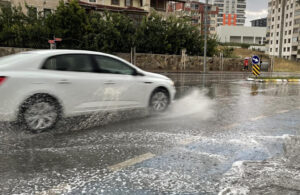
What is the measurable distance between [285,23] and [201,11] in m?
26.0

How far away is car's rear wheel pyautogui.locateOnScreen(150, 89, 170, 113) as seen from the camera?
7254 mm

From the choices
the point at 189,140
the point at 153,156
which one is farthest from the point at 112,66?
the point at 153,156

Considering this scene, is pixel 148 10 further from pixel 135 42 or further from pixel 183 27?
pixel 135 42

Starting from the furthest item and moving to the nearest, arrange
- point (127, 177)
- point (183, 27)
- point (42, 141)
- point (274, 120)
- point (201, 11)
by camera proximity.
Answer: point (201, 11), point (183, 27), point (274, 120), point (42, 141), point (127, 177)

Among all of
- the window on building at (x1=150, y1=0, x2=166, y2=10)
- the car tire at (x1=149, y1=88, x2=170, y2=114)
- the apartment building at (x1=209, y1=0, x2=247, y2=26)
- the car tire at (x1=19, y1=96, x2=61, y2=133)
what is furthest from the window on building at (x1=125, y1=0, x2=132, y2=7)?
the apartment building at (x1=209, y1=0, x2=247, y2=26)

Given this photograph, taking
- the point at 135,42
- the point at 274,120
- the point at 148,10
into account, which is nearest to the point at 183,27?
the point at 135,42

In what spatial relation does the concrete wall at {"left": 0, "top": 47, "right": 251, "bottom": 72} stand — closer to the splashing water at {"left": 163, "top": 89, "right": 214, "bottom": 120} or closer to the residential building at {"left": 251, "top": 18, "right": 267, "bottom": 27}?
the splashing water at {"left": 163, "top": 89, "right": 214, "bottom": 120}

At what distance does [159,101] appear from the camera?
741cm

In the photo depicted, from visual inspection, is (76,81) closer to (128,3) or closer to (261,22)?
(128,3)

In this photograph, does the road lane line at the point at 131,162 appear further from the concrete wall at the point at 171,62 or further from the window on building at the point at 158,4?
the window on building at the point at 158,4

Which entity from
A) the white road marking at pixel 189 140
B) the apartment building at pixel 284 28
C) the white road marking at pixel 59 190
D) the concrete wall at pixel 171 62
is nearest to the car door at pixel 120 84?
the white road marking at pixel 189 140

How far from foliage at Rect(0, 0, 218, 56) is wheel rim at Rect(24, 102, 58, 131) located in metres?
23.9

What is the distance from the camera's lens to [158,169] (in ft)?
11.6

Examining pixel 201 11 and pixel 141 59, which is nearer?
pixel 141 59
